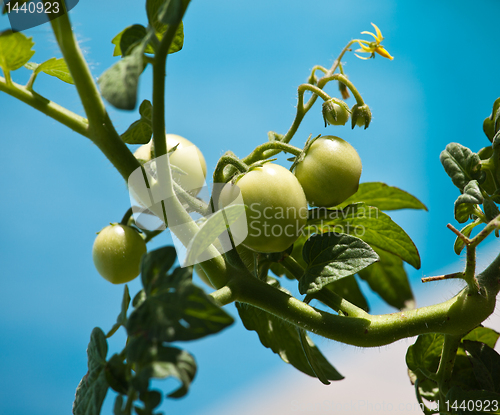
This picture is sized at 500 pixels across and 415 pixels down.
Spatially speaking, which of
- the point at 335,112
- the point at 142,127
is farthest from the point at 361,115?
the point at 142,127

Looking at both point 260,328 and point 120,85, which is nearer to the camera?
point 120,85

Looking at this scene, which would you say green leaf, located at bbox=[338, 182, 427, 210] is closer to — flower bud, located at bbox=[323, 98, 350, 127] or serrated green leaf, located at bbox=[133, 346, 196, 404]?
flower bud, located at bbox=[323, 98, 350, 127]

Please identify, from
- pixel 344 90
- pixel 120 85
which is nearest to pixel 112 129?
pixel 120 85

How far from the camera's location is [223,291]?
8.4 inches

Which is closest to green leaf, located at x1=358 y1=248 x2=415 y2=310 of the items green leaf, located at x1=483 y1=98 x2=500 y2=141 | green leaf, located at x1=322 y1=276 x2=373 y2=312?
green leaf, located at x1=322 y1=276 x2=373 y2=312

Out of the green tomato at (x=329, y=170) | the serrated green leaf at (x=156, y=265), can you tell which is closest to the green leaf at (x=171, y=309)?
the serrated green leaf at (x=156, y=265)

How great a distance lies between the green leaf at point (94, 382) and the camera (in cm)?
19

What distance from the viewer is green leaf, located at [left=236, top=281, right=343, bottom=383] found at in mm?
306

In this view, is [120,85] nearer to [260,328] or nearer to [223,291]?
[223,291]

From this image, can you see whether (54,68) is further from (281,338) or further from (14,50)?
(281,338)

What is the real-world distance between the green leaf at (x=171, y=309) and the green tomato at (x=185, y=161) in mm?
117

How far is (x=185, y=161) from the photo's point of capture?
0.28 m

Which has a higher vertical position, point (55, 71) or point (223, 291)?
point (55, 71)

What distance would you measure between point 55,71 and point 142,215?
0.10m
